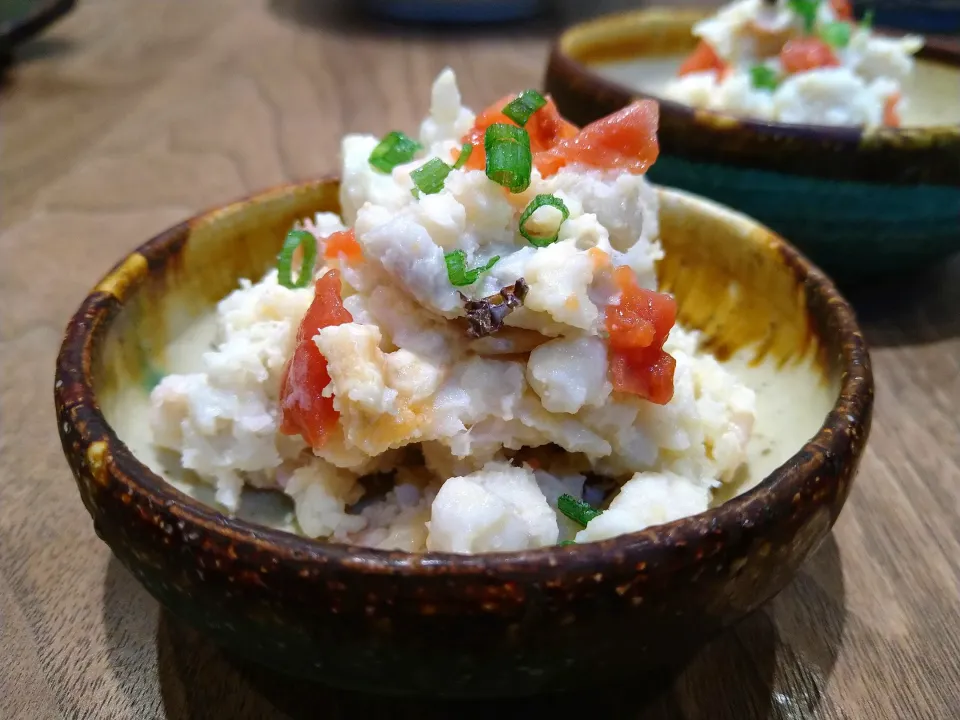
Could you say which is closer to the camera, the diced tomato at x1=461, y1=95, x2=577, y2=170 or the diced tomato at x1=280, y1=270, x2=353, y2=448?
the diced tomato at x1=280, y1=270, x2=353, y2=448

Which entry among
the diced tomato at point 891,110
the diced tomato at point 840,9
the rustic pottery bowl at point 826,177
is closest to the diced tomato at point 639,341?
the rustic pottery bowl at point 826,177

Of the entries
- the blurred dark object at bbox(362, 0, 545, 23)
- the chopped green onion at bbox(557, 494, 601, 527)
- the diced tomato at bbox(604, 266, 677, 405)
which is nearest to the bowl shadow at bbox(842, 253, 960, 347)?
the diced tomato at bbox(604, 266, 677, 405)

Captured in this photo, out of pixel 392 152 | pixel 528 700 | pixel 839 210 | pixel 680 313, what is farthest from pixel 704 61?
pixel 528 700

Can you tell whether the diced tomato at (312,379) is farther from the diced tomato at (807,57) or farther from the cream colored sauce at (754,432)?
the diced tomato at (807,57)

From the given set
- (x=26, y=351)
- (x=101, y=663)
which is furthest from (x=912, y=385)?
(x=26, y=351)

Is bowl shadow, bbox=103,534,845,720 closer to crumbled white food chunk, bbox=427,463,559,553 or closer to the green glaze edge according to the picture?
crumbled white food chunk, bbox=427,463,559,553

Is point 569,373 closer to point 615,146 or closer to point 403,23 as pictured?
point 615,146

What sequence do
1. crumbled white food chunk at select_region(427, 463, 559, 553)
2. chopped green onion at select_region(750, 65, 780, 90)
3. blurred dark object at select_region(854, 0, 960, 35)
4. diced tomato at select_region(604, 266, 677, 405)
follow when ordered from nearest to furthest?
crumbled white food chunk at select_region(427, 463, 559, 553), diced tomato at select_region(604, 266, 677, 405), chopped green onion at select_region(750, 65, 780, 90), blurred dark object at select_region(854, 0, 960, 35)
